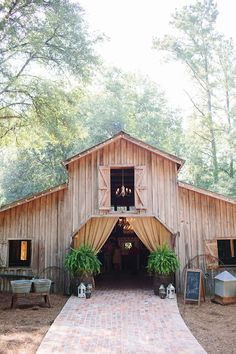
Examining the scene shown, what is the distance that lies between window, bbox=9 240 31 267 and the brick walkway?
11.9 ft

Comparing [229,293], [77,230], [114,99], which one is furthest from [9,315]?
[114,99]

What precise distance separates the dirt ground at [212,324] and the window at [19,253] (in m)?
6.69

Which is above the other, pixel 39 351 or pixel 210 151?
pixel 210 151

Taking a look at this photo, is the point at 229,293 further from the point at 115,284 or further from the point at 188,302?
the point at 115,284

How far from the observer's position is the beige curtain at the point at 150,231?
13.4 metres

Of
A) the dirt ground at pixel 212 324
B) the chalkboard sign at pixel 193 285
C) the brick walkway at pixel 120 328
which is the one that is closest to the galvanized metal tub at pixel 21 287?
the brick walkway at pixel 120 328

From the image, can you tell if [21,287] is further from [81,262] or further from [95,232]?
[95,232]

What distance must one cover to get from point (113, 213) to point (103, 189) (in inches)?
40.3

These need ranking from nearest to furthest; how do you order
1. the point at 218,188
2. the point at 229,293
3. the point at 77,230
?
1. the point at 229,293
2. the point at 77,230
3. the point at 218,188

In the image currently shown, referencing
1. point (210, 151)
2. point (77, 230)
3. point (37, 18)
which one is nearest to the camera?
point (77, 230)

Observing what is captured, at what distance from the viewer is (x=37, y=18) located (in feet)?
48.4

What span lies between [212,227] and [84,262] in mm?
5275

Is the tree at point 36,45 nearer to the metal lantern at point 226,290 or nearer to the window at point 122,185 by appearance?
the window at point 122,185

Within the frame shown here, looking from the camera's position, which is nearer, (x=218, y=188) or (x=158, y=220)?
(x=158, y=220)
